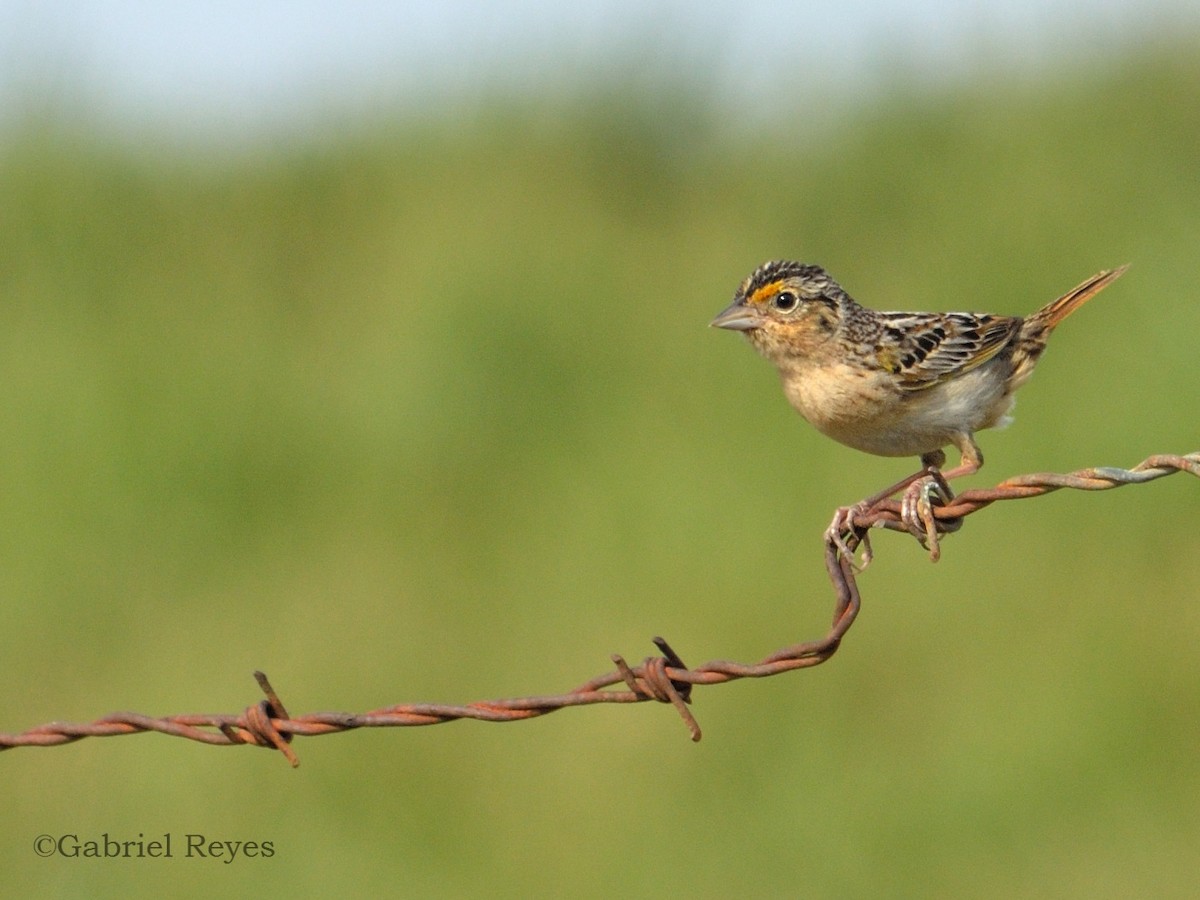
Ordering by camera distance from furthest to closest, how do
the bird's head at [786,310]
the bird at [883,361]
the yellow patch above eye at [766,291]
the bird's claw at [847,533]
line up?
the yellow patch above eye at [766,291]
the bird's head at [786,310]
the bird at [883,361]
the bird's claw at [847,533]

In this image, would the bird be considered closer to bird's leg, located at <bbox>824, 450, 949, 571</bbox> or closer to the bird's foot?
bird's leg, located at <bbox>824, 450, 949, 571</bbox>

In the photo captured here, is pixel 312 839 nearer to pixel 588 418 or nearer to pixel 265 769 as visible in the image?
pixel 265 769

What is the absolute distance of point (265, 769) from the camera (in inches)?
326

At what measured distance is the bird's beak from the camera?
22.7 ft

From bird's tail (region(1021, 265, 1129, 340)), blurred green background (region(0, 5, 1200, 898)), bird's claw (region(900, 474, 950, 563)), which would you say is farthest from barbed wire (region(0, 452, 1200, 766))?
blurred green background (region(0, 5, 1200, 898))

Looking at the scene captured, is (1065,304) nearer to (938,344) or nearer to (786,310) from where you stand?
(938,344)

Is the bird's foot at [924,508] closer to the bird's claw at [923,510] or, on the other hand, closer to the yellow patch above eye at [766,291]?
the bird's claw at [923,510]

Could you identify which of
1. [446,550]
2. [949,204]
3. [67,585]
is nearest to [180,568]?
[67,585]

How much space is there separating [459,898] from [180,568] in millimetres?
3305

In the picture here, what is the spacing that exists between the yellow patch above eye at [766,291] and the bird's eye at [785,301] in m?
0.02

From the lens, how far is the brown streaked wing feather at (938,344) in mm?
6719

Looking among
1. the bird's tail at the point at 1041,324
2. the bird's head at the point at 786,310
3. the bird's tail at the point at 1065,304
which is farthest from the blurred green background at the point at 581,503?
the bird's head at the point at 786,310

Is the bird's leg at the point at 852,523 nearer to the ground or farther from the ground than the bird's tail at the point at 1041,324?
nearer to the ground

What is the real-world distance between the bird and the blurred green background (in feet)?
6.19
